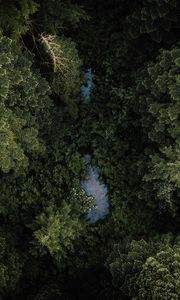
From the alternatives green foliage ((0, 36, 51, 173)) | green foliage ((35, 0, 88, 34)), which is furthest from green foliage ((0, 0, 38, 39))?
green foliage ((35, 0, 88, 34))

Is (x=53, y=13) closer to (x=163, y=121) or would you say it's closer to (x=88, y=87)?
(x=163, y=121)

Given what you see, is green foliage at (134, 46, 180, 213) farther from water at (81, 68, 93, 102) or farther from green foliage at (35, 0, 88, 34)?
green foliage at (35, 0, 88, 34)

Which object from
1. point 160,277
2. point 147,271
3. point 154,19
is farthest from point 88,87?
point 160,277

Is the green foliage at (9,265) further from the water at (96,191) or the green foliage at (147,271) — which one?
the water at (96,191)

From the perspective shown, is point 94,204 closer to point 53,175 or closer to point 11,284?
point 53,175

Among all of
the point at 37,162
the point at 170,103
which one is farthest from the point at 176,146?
the point at 37,162

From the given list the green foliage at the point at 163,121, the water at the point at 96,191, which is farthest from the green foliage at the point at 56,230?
the green foliage at the point at 163,121
